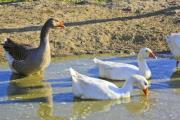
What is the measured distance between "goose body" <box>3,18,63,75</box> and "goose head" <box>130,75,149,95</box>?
2238 millimetres

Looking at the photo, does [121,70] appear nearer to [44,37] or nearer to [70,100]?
[70,100]

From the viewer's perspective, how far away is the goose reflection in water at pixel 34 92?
11914 mm

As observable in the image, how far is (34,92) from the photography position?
13.0m

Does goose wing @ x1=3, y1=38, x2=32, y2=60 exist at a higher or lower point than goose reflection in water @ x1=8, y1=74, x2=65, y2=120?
higher

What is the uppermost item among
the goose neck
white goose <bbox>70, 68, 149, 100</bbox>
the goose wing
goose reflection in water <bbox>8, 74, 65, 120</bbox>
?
the goose neck

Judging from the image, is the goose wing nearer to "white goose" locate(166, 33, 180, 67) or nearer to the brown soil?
the brown soil

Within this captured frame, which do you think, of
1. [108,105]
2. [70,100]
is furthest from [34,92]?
[108,105]

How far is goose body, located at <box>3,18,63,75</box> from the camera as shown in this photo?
1425 cm

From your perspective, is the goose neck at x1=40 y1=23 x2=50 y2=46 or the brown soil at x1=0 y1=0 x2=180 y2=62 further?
the brown soil at x1=0 y1=0 x2=180 y2=62

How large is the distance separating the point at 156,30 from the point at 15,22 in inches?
135

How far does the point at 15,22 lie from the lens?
17906 millimetres

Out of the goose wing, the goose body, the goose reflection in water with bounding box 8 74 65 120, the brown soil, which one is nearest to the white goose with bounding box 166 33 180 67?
the brown soil

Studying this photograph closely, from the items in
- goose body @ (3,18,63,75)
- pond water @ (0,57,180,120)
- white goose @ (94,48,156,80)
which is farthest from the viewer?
goose body @ (3,18,63,75)

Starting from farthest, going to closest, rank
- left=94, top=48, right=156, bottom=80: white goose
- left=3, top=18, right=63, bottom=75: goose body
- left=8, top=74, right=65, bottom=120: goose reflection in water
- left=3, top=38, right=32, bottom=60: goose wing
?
left=3, top=38, right=32, bottom=60: goose wing
left=3, top=18, right=63, bottom=75: goose body
left=94, top=48, right=156, bottom=80: white goose
left=8, top=74, right=65, bottom=120: goose reflection in water
